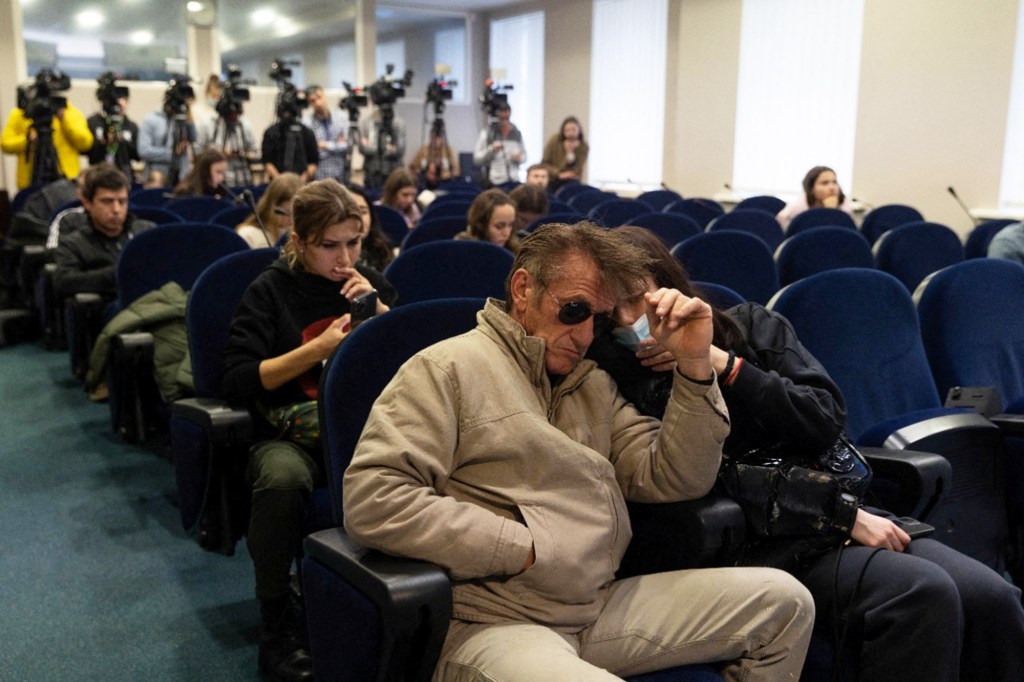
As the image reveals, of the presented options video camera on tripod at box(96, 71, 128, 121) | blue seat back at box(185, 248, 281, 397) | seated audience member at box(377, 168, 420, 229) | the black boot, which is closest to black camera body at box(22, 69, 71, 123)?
video camera on tripod at box(96, 71, 128, 121)

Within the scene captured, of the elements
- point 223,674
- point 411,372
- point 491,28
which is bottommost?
point 223,674

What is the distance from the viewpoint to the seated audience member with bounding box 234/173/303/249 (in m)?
3.73

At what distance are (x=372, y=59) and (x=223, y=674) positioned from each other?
10.7 metres

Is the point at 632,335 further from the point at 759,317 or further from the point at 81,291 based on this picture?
the point at 81,291

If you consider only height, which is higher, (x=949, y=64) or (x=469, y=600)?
(x=949, y=64)

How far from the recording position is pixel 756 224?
511 cm

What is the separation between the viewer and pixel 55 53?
10.1 m

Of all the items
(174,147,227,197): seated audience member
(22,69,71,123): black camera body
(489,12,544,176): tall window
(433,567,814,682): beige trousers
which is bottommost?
(433,567,814,682): beige trousers

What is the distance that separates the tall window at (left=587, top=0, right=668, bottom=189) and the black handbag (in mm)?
9107

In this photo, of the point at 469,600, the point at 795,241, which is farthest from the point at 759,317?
the point at 795,241

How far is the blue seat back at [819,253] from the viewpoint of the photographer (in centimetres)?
383

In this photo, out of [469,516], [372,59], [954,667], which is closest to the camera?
[469,516]

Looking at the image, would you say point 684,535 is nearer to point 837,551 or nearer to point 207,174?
point 837,551

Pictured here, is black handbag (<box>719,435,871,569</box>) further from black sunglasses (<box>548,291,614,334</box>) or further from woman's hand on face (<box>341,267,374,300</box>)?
woman's hand on face (<box>341,267,374,300</box>)
